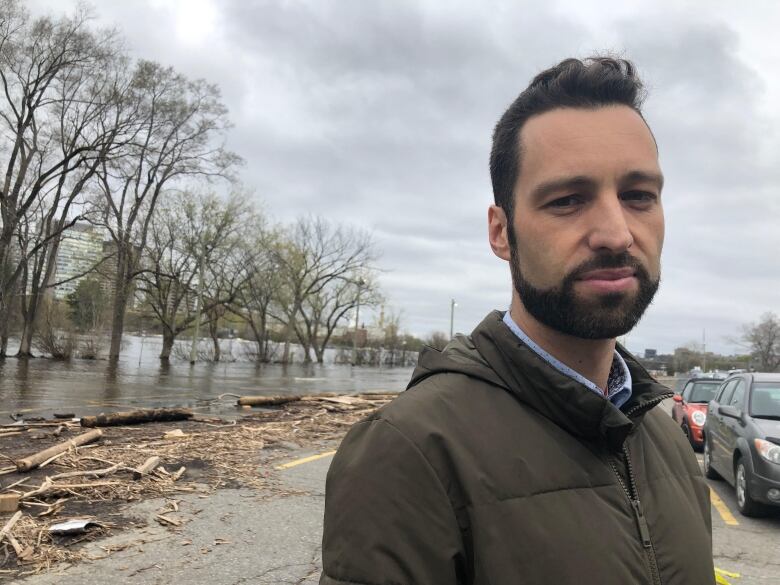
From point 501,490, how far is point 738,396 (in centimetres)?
788

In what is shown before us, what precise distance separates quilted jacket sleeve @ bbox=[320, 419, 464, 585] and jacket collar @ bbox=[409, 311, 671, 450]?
0.29 meters

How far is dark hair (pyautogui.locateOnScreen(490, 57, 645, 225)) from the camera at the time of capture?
153 centimetres

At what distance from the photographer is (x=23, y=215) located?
2734cm

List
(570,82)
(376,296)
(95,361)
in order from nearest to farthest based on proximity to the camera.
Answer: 1. (570,82)
2. (95,361)
3. (376,296)

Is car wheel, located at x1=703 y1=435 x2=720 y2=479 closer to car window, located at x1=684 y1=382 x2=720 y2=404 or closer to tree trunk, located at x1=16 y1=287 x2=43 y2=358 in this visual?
car window, located at x1=684 y1=382 x2=720 y2=404

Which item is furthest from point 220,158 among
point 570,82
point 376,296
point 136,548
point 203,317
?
point 570,82

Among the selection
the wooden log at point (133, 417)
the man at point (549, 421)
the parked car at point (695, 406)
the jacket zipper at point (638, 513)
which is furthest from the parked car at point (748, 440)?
the wooden log at point (133, 417)

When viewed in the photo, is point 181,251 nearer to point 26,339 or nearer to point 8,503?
point 26,339

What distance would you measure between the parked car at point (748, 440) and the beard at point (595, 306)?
5868 mm

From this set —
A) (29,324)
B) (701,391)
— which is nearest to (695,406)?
(701,391)

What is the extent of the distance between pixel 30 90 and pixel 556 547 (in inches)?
1193

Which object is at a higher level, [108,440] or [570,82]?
[570,82]

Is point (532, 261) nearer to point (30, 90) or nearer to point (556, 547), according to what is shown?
point (556, 547)

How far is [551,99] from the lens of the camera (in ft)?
5.07
